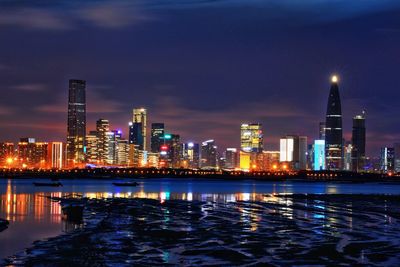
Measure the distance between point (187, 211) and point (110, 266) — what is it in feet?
130

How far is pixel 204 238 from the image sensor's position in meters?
45.1

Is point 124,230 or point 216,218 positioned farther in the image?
point 216,218

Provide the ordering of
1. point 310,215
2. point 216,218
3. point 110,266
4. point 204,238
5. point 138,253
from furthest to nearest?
point 310,215 → point 216,218 → point 204,238 → point 138,253 → point 110,266

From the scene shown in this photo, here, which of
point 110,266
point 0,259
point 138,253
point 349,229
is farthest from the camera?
point 349,229

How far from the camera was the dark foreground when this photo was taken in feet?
116

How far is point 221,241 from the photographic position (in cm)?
Result: 4359

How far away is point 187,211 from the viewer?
7262cm

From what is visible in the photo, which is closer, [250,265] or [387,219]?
[250,265]

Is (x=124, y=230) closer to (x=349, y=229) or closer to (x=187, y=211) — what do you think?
(x=349, y=229)

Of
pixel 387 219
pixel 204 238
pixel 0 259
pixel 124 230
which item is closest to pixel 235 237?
pixel 204 238

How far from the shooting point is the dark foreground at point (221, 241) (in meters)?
35.5

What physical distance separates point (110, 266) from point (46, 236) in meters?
15.2

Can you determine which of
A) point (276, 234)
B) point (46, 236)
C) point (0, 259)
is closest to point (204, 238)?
point (276, 234)

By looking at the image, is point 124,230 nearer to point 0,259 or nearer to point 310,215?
point 0,259
